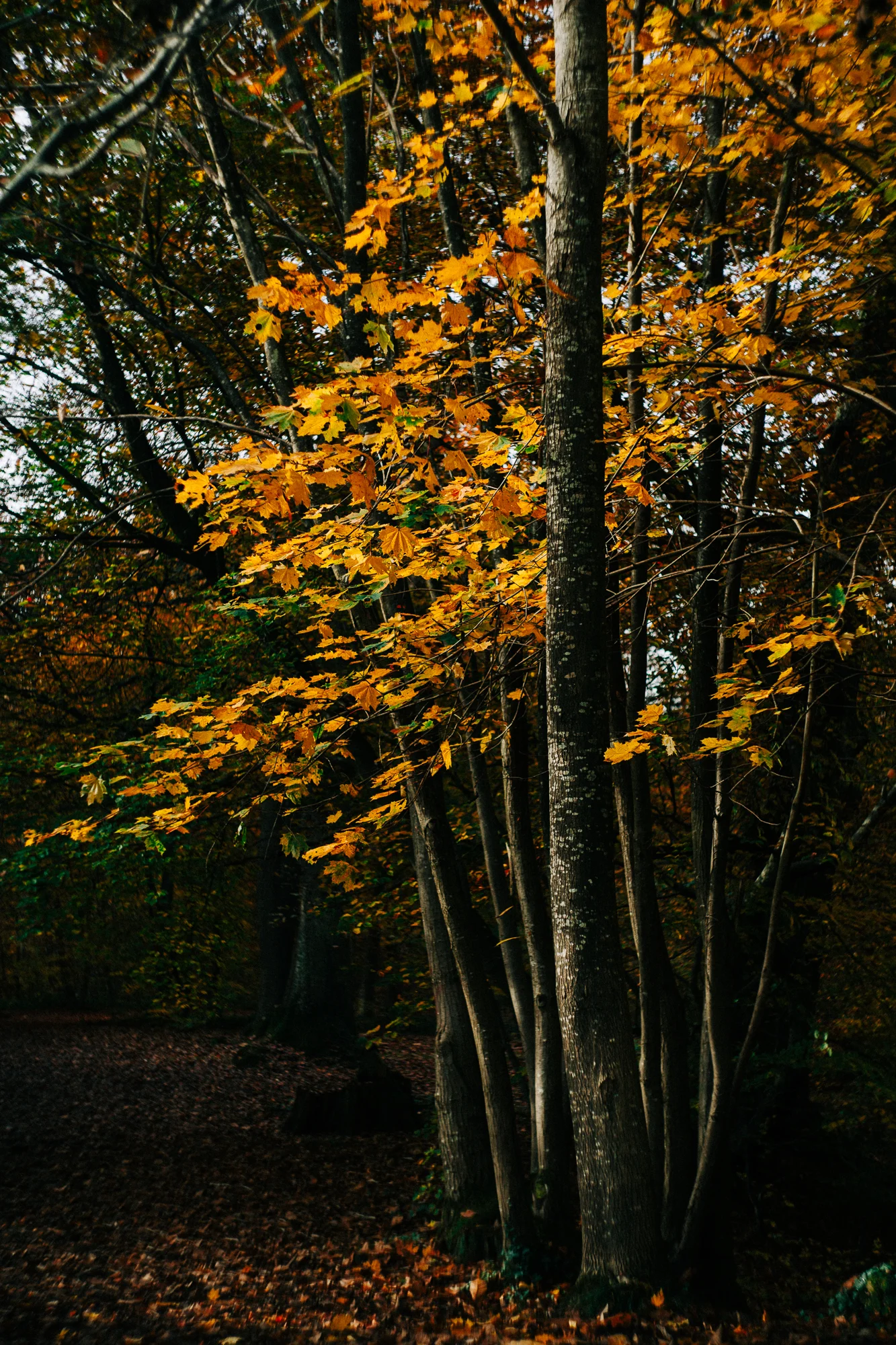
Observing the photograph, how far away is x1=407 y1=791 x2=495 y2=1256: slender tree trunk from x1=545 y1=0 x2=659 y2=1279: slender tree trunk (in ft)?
9.37

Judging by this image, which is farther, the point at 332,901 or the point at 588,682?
the point at 332,901

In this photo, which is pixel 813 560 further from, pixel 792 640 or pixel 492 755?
pixel 492 755

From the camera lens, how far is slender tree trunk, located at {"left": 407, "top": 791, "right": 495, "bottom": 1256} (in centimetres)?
642

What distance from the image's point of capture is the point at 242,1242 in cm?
694

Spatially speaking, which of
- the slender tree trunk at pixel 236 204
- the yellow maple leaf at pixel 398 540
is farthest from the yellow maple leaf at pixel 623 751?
the slender tree trunk at pixel 236 204

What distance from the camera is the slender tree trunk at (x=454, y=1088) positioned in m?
6.42

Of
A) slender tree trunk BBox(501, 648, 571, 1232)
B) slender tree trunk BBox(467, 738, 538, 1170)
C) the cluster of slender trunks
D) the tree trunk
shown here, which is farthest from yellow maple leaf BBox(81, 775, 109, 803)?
the tree trunk

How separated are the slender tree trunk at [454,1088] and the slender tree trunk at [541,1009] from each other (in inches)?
18.8

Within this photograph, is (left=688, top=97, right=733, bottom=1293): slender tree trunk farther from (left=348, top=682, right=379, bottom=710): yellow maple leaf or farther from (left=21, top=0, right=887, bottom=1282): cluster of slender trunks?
(left=348, top=682, right=379, bottom=710): yellow maple leaf

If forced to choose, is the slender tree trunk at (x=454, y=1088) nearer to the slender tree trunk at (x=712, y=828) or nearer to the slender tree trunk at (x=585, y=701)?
the slender tree trunk at (x=712, y=828)

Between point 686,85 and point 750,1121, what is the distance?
8078 mm

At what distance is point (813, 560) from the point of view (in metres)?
4.67

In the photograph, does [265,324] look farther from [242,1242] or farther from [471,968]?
[242,1242]

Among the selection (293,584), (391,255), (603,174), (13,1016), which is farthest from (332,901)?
(13,1016)
